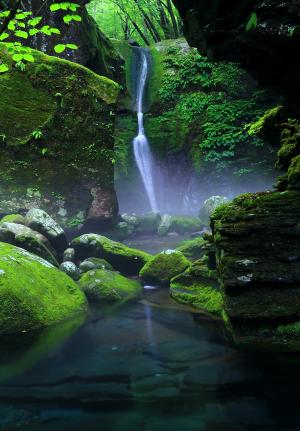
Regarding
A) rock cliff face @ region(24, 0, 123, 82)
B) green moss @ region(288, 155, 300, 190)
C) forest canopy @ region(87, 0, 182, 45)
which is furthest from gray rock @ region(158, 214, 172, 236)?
forest canopy @ region(87, 0, 182, 45)

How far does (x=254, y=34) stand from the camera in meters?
4.83

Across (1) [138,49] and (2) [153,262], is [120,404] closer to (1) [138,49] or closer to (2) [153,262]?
(2) [153,262]

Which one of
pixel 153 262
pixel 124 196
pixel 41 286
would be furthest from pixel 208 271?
pixel 124 196

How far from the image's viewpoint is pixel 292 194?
5.09 m

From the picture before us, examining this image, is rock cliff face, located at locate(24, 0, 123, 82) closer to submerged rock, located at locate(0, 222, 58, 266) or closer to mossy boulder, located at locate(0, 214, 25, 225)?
mossy boulder, located at locate(0, 214, 25, 225)

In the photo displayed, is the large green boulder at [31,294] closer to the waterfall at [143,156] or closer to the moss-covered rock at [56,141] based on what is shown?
the moss-covered rock at [56,141]

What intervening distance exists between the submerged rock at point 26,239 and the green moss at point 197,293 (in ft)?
8.92

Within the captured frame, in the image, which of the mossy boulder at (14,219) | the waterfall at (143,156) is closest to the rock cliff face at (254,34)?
the mossy boulder at (14,219)

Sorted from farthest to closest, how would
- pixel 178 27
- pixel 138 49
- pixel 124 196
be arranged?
pixel 178 27 < pixel 138 49 < pixel 124 196

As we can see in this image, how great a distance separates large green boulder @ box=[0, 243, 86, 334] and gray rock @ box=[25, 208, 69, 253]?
2.09 m

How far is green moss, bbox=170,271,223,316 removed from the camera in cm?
614

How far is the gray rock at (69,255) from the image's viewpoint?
873cm

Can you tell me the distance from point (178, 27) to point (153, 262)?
22.6 meters

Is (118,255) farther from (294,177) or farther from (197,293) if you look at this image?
(294,177)
